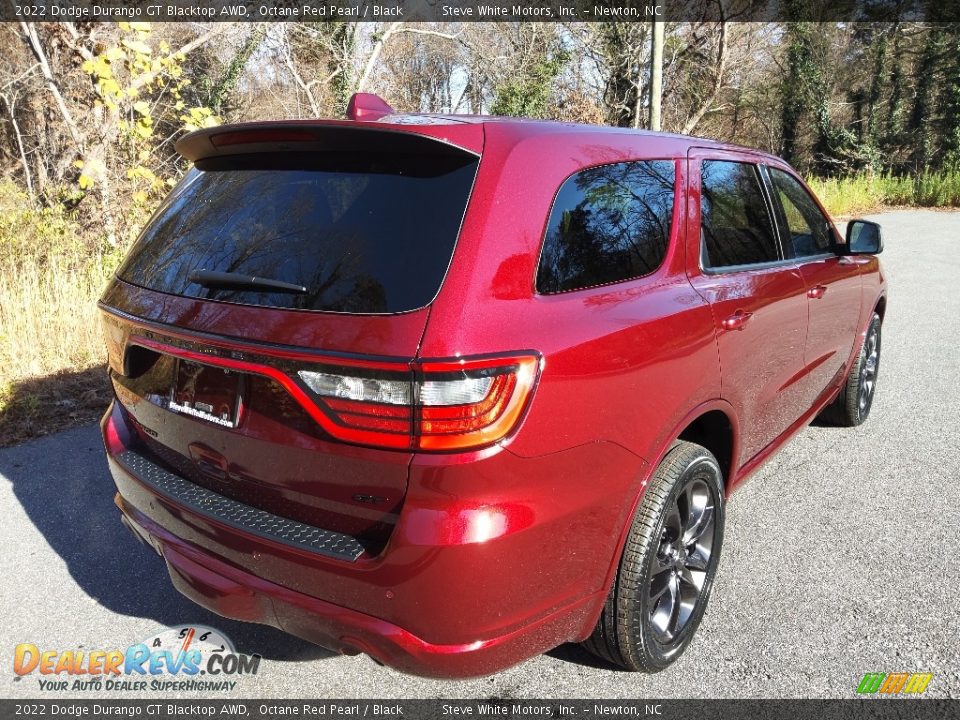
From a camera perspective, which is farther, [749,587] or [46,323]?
[46,323]

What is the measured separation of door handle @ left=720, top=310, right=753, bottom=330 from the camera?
101 inches

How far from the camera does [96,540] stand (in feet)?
10.6

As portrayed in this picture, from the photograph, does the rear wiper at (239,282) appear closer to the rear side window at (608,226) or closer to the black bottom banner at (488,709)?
the rear side window at (608,226)

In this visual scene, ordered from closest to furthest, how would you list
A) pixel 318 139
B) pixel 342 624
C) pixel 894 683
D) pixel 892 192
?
pixel 342 624 → pixel 318 139 → pixel 894 683 → pixel 892 192

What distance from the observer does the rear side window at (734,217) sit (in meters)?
2.72

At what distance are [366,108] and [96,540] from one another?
2.33 metres

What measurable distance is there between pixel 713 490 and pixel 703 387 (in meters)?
0.43

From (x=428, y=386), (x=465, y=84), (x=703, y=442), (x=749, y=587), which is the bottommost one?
(x=749, y=587)

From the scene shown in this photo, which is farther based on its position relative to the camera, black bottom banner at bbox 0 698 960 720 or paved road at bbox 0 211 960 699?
paved road at bbox 0 211 960 699

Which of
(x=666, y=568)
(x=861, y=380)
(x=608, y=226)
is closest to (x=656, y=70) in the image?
(x=861, y=380)

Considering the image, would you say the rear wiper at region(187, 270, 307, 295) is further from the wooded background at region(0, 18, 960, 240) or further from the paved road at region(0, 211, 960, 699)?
the wooded background at region(0, 18, 960, 240)

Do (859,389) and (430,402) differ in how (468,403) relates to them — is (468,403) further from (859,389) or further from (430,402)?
(859,389)

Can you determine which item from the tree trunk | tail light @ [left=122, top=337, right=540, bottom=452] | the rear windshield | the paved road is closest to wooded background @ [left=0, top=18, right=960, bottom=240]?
the tree trunk

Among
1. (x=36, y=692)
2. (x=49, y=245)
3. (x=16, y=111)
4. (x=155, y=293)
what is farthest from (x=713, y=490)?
(x=16, y=111)
